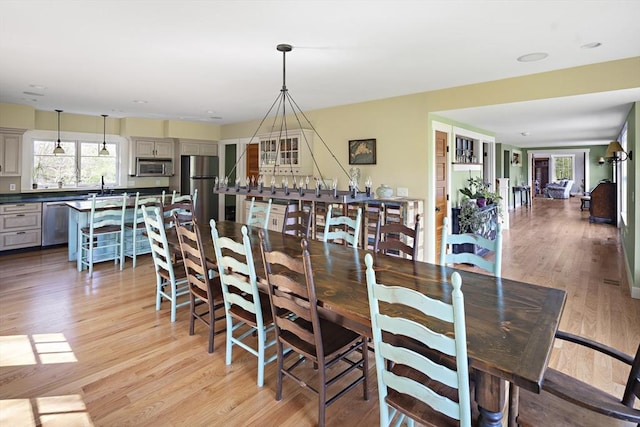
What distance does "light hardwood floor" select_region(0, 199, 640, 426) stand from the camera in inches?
84.3

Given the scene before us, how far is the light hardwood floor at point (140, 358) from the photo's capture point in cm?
214

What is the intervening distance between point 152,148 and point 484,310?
7.85 metres

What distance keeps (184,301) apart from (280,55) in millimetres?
2756

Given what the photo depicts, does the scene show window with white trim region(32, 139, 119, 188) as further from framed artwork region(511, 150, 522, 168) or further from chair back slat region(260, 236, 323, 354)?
framed artwork region(511, 150, 522, 168)

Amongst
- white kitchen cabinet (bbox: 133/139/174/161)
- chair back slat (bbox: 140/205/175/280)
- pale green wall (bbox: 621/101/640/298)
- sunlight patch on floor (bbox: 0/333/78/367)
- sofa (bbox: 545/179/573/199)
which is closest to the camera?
sunlight patch on floor (bbox: 0/333/78/367)

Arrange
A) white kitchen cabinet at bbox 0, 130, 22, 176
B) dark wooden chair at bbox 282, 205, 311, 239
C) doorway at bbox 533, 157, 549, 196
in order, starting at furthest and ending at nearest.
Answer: doorway at bbox 533, 157, 549, 196 < white kitchen cabinet at bbox 0, 130, 22, 176 < dark wooden chair at bbox 282, 205, 311, 239

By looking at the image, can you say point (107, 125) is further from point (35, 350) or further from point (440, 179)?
point (440, 179)

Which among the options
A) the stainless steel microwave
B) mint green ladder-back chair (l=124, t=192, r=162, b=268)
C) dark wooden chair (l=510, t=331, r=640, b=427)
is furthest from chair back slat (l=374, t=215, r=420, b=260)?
the stainless steel microwave

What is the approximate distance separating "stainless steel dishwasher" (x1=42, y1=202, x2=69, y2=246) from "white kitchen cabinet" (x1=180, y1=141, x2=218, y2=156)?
8.52ft

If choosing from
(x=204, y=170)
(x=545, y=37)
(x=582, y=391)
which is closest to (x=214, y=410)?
(x=582, y=391)

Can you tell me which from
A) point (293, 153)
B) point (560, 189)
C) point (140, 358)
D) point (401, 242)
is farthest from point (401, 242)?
point (560, 189)

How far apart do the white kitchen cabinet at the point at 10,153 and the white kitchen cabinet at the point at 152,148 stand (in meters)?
1.92

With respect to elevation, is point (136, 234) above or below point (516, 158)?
below

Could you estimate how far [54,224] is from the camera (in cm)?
649
